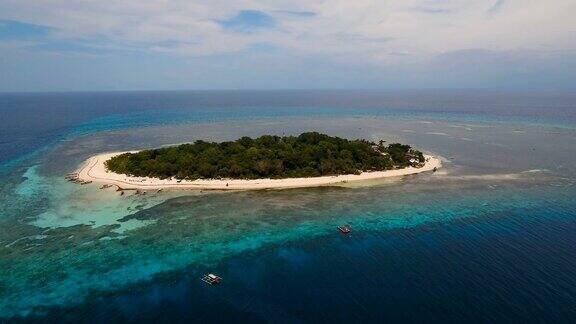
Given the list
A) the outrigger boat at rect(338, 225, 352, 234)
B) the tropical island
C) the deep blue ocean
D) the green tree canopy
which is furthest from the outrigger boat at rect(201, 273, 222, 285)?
the green tree canopy

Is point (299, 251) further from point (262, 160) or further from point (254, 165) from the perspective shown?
point (262, 160)

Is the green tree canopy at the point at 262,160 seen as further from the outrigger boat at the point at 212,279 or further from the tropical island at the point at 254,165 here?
the outrigger boat at the point at 212,279

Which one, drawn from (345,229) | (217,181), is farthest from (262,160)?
(345,229)

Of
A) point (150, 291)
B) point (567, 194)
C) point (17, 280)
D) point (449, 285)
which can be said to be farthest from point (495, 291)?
point (17, 280)

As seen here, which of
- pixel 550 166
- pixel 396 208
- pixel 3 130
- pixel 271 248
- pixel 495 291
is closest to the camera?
pixel 495 291

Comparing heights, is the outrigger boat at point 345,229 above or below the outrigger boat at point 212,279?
above

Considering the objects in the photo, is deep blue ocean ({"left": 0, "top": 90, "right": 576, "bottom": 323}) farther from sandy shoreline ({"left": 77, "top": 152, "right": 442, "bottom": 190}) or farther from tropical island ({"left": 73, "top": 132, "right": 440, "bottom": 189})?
tropical island ({"left": 73, "top": 132, "right": 440, "bottom": 189})

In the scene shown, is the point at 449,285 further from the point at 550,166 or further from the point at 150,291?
the point at 550,166

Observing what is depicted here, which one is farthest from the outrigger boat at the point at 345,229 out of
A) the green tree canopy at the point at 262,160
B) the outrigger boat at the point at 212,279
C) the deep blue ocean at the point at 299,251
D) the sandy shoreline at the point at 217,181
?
the green tree canopy at the point at 262,160
